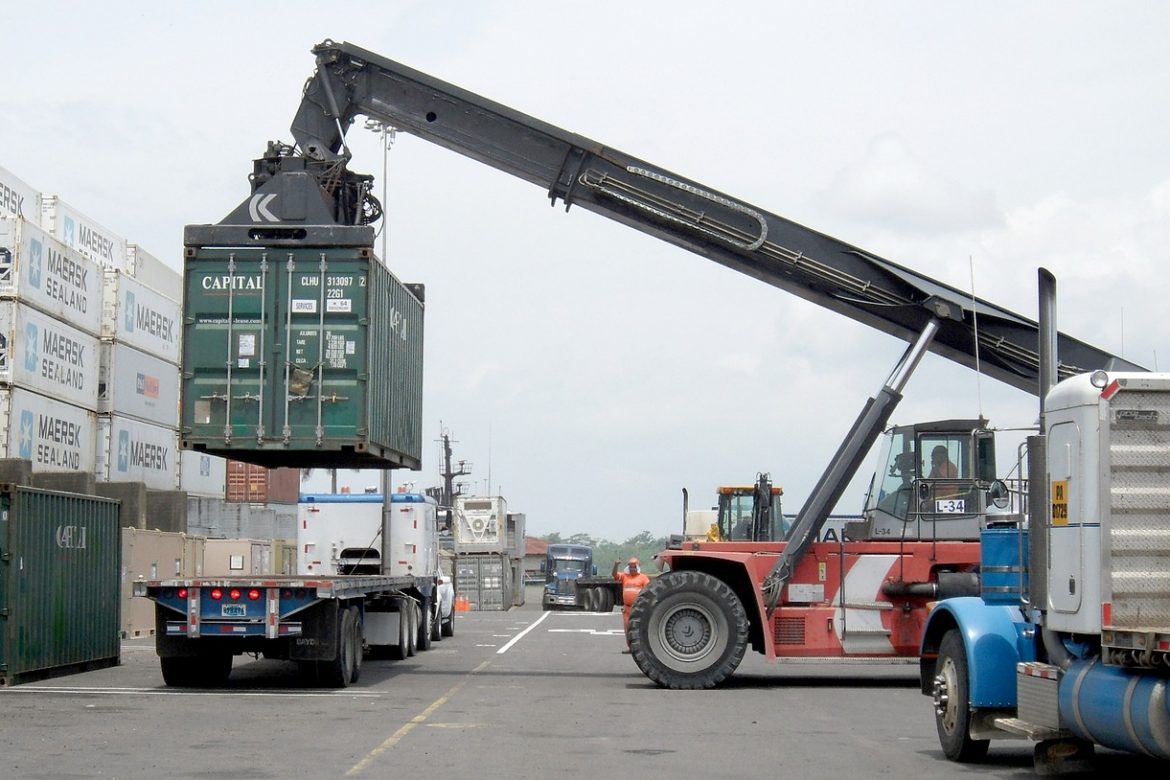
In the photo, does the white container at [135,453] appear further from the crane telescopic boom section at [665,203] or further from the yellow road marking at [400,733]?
the yellow road marking at [400,733]

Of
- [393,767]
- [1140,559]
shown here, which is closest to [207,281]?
[393,767]

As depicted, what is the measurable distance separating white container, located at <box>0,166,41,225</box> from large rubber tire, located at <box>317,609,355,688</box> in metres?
18.8

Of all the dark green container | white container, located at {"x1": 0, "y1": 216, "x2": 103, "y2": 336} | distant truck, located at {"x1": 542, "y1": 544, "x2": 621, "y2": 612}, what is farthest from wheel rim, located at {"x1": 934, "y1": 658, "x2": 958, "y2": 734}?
distant truck, located at {"x1": 542, "y1": 544, "x2": 621, "y2": 612}

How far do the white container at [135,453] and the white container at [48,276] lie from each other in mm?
2544

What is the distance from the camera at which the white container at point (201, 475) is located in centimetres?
4406

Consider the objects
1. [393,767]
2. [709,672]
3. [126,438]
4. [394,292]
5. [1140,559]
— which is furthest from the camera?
[126,438]

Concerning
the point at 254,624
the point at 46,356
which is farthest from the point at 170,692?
the point at 46,356

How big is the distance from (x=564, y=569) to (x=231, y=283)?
51.7 metres

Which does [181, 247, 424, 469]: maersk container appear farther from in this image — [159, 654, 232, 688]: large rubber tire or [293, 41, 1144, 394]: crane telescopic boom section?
[159, 654, 232, 688]: large rubber tire

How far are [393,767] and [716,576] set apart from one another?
8.08 metres

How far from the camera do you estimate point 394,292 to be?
18906 millimetres

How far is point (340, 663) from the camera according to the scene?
17.0m

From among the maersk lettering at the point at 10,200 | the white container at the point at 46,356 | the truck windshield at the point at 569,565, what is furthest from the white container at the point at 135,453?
the truck windshield at the point at 569,565

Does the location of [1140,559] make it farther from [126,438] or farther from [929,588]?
[126,438]
